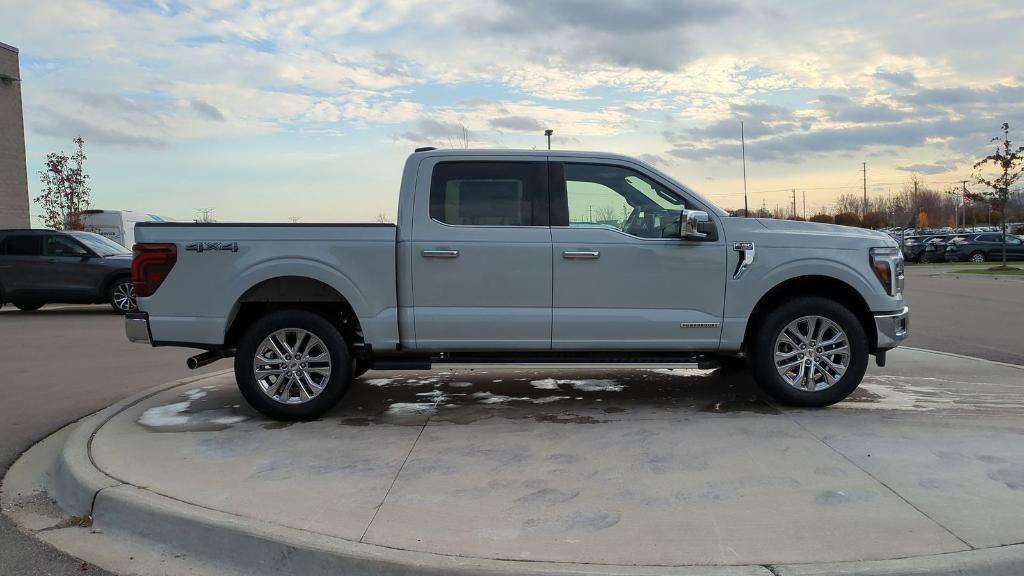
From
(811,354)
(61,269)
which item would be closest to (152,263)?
(811,354)

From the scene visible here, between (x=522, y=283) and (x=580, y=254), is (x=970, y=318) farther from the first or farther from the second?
(x=522, y=283)

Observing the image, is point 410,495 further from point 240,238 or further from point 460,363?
point 240,238

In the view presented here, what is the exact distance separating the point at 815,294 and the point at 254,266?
4.54 m

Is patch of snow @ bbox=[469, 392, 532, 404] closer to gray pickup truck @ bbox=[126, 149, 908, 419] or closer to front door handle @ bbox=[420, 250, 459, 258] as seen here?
gray pickup truck @ bbox=[126, 149, 908, 419]

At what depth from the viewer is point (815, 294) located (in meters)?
6.11

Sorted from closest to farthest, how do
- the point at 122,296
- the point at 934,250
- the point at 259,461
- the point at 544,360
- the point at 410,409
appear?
the point at 259,461 < the point at 544,360 < the point at 410,409 < the point at 122,296 < the point at 934,250

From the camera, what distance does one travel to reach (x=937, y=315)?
13.3m

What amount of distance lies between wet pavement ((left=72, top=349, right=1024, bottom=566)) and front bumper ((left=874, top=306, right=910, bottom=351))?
Result: 57 centimetres

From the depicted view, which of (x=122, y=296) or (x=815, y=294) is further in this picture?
(x=122, y=296)

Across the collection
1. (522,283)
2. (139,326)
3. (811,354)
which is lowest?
(811,354)

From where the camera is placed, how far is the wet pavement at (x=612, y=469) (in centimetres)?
359

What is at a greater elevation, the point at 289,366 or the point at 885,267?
the point at 885,267

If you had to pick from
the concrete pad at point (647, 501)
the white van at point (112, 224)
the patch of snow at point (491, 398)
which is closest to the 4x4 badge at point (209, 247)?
the concrete pad at point (647, 501)

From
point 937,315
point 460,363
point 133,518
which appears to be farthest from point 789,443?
point 937,315
